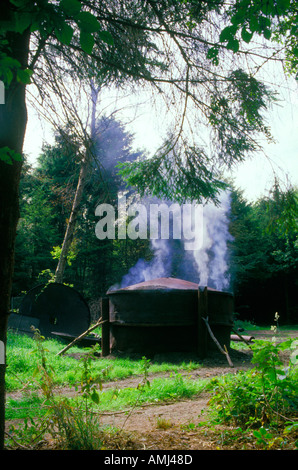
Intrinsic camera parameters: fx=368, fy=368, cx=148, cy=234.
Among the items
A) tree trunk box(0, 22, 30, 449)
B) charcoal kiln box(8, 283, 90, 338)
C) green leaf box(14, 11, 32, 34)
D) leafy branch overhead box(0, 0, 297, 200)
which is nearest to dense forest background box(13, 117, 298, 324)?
charcoal kiln box(8, 283, 90, 338)

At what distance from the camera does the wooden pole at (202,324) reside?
299 inches

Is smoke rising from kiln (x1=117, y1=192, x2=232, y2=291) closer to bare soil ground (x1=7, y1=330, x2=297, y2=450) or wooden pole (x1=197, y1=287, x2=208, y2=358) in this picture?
wooden pole (x1=197, y1=287, x2=208, y2=358)

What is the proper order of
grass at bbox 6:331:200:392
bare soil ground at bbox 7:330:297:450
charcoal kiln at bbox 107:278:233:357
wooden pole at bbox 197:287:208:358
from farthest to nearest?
charcoal kiln at bbox 107:278:233:357 < wooden pole at bbox 197:287:208:358 < grass at bbox 6:331:200:392 < bare soil ground at bbox 7:330:297:450

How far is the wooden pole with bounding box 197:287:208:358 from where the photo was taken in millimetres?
7582

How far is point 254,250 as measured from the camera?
86.0 ft

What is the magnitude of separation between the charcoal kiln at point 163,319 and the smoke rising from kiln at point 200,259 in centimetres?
1407

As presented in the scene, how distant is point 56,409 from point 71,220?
1166cm

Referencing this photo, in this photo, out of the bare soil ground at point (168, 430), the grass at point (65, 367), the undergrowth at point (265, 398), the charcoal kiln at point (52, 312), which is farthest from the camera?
the charcoal kiln at point (52, 312)

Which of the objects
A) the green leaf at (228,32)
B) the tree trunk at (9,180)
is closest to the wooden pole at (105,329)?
the tree trunk at (9,180)

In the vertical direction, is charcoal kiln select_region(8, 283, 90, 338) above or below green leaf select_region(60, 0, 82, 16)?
below

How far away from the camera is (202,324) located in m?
7.77

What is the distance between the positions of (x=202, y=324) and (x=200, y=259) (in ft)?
49.8

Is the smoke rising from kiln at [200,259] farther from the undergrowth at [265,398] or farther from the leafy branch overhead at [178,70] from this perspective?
the undergrowth at [265,398]

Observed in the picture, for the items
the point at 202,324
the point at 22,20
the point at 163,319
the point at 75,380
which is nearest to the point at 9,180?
the point at 22,20
